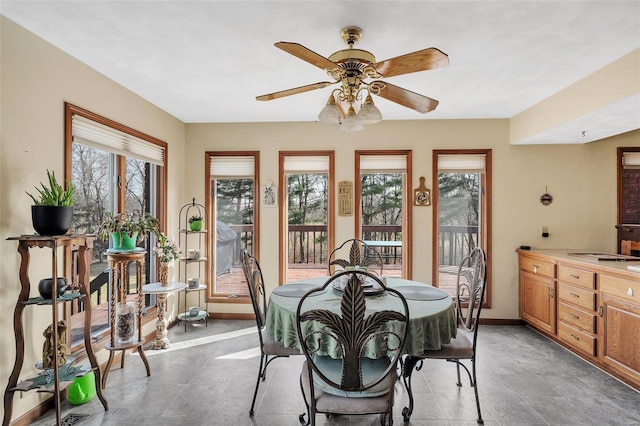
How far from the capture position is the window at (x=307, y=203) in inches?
173

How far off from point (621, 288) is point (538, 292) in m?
1.07

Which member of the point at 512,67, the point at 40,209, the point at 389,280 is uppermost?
the point at 512,67

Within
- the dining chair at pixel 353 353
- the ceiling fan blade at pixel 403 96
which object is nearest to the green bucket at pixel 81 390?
the dining chair at pixel 353 353

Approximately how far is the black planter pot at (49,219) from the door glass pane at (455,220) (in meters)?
3.89

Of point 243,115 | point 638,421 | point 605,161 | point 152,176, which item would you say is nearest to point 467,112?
point 605,161

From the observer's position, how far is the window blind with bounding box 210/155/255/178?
14.7 ft

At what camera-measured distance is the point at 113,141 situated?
3.09 metres

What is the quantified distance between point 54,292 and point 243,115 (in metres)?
2.74

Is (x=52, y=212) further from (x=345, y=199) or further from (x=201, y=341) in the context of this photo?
(x=345, y=199)

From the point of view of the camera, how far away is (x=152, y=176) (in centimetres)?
394

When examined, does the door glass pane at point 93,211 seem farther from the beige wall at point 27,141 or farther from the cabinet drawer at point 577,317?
the cabinet drawer at point 577,317

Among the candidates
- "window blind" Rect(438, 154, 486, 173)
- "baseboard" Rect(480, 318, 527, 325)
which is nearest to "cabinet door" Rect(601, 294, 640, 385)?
"baseboard" Rect(480, 318, 527, 325)

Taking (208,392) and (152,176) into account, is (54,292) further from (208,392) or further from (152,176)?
(152,176)

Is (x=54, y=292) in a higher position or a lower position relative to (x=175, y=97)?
lower
